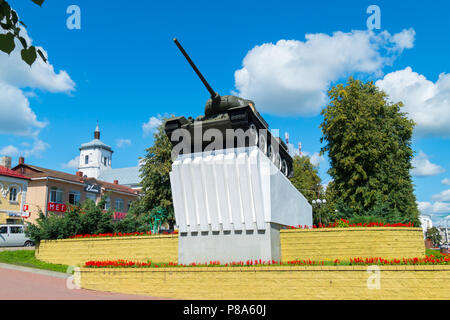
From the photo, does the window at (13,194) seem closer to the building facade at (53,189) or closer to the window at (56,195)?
the building facade at (53,189)

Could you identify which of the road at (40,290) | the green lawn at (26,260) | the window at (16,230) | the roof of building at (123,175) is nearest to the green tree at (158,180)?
the window at (16,230)

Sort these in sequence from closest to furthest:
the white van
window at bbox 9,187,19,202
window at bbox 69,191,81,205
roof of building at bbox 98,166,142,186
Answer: the white van
window at bbox 9,187,19,202
window at bbox 69,191,81,205
roof of building at bbox 98,166,142,186

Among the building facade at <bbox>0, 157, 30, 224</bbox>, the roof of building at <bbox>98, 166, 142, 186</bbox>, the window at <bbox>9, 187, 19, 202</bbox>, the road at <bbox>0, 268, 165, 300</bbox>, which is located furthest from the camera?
the roof of building at <bbox>98, 166, 142, 186</bbox>

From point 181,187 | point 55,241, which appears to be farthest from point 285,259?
point 55,241

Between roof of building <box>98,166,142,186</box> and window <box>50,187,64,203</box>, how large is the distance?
35578 mm

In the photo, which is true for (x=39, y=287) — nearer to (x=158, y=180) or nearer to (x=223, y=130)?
(x=223, y=130)

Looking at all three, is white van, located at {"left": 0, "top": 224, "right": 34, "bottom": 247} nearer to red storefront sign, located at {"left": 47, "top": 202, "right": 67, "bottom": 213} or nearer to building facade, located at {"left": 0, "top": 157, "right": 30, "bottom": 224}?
building facade, located at {"left": 0, "top": 157, "right": 30, "bottom": 224}

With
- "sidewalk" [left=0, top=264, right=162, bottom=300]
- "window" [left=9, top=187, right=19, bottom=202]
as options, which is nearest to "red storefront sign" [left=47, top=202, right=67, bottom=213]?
"window" [left=9, top=187, right=19, bottom=202]

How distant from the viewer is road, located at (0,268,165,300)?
9195 mm

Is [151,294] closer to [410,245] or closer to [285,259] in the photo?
[285,259]

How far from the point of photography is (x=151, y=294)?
10.8 metres

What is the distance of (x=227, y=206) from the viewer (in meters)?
11.8

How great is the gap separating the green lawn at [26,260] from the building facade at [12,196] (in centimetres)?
1716

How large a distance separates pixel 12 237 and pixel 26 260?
730cm
